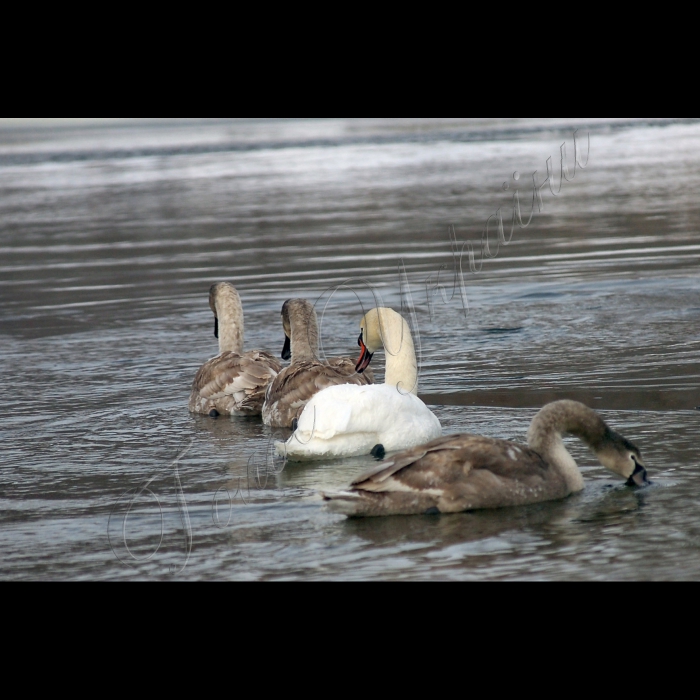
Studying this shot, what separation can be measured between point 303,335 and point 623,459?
411 centimetres

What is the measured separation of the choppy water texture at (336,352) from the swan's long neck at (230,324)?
537 mm

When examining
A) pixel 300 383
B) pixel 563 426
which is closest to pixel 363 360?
pixel 300 383

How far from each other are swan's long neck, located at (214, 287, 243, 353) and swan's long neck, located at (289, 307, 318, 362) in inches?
32.5

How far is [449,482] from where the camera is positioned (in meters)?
7.55

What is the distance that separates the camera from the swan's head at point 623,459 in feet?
25.8

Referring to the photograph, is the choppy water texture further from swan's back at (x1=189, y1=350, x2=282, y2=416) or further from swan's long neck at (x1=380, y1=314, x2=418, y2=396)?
swan's long neck at (x1=380, y1=314, x2=418, y2=396)

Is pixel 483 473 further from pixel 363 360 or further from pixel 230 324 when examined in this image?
pixel 230 324

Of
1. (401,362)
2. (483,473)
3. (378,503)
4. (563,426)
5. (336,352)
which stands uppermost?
(401,362)

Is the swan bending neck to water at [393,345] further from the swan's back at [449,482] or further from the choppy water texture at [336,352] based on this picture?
the swan's back at [449,482]

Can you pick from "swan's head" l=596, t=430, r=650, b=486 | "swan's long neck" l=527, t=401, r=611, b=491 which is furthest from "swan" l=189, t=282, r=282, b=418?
"swan's head" l=596, t=430, r=650, b=486

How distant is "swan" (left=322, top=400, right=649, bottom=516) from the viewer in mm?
7520

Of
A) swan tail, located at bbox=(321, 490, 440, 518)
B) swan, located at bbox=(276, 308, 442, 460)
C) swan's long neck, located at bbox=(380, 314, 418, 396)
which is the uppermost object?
swan's long neck, located at bbox=(380, 314, 418, 396)

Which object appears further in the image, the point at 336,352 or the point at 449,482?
the point at 336,352

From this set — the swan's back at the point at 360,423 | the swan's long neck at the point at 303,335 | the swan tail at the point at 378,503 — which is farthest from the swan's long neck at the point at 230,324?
the swan tail at the point at 378,503
